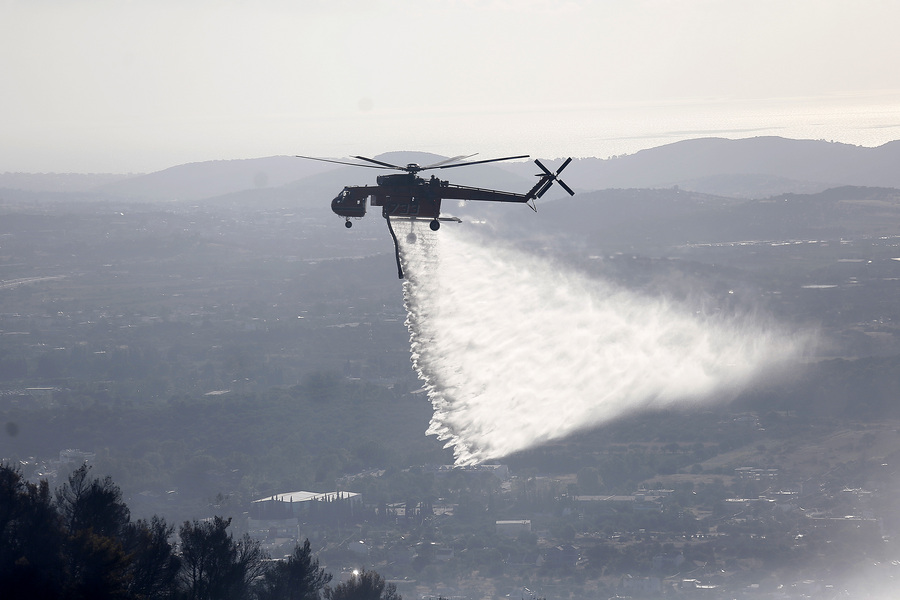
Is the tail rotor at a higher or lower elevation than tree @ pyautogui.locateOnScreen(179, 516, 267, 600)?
higher

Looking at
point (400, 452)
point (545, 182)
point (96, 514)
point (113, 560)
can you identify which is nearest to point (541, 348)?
point (400, 452)

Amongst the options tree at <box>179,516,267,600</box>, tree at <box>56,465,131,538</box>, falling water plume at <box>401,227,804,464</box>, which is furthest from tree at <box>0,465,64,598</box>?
falling water plume at <box>401,227,804,464</box>

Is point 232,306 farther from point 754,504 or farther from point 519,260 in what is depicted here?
point 754,504

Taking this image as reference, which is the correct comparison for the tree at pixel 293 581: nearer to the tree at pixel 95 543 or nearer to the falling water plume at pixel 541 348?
the tree at pixel 95 543

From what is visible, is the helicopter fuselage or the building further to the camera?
the building

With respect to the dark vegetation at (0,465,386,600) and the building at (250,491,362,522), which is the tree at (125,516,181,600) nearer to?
the dark vegetation at (0,465,386,600)

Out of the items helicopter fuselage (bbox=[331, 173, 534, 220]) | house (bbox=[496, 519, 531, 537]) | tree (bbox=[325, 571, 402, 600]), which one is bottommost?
house (bbox=[496, 519, 531, 537])

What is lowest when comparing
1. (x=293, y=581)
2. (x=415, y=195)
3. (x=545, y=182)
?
(x=293, y=581)

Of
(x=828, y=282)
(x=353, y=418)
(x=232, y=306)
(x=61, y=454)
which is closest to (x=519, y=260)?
(x=353, y=418)

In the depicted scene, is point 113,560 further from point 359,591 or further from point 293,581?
point 359,591
